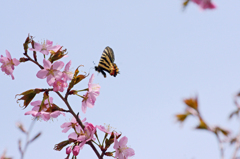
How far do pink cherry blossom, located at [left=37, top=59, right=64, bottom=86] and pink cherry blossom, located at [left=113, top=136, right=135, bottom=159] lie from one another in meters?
0.99

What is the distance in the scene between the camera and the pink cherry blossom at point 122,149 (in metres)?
3.22

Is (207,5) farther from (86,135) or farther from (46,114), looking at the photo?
(46,114)

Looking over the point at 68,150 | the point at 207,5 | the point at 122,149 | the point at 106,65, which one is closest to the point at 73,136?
the point at 68,150

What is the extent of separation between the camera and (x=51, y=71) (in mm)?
3156

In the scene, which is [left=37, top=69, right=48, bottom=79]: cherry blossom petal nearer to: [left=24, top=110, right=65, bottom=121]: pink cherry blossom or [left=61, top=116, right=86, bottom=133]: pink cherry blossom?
[left=24, top=110, right=65, bottom=121]: pink cherry blossom

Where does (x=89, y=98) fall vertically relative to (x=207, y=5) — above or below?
below

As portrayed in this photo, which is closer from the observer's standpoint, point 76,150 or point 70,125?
point 76,150

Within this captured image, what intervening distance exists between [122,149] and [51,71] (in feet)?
4.05

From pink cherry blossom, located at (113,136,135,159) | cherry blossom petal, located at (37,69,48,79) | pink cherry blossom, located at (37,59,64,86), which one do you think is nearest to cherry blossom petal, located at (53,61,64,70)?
pink cherry blossom, located at (37,59,64,86)

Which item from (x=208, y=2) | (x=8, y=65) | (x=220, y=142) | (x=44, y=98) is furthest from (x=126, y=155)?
(x=208, y=2)

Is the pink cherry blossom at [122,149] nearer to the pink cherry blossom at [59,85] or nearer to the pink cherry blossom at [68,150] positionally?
the pink cherry blossom at [68,150]

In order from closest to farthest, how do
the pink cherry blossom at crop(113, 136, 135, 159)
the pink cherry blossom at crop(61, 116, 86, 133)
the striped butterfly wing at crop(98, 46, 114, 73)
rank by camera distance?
1. the pink cherry blossom at crop(113, 136, 135, 159)
2. the pink cherry blossom at crop(61, 116, 86, 133)
3. the striped butterfly wing at crop(98, 46, 114, 73)

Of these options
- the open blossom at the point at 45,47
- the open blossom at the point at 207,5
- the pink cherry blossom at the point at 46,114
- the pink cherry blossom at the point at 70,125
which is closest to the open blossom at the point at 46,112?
the pink cherry blossom at the point at 46,114

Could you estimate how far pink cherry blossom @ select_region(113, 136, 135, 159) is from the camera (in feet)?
10.6
